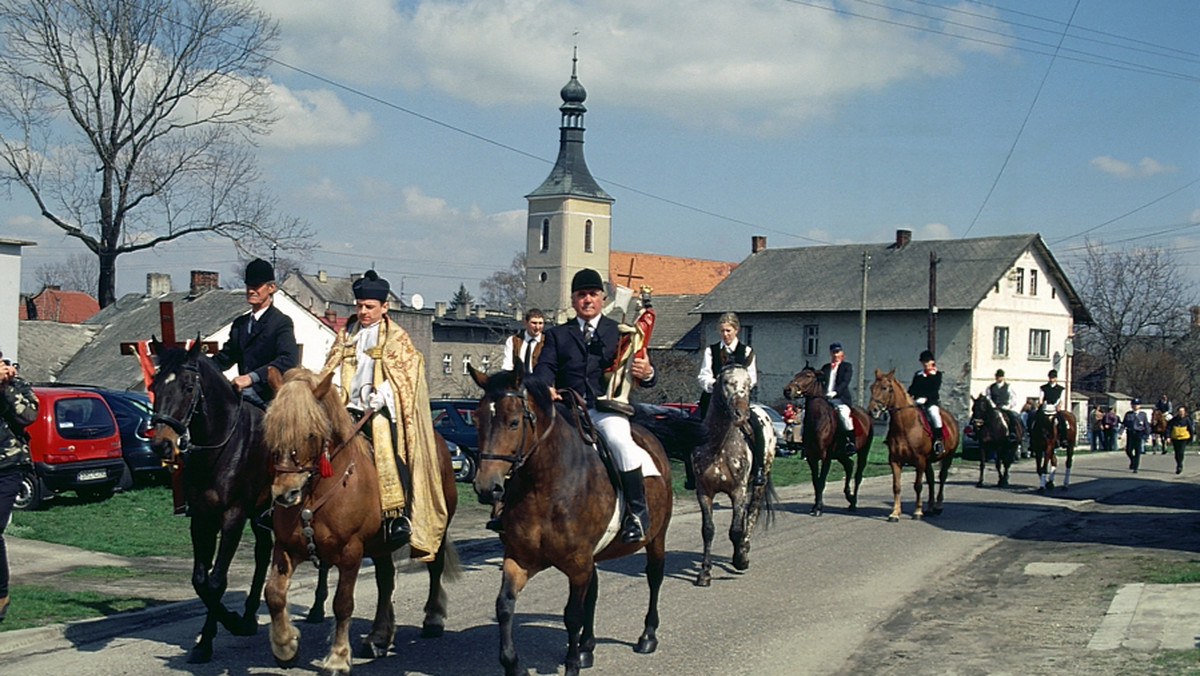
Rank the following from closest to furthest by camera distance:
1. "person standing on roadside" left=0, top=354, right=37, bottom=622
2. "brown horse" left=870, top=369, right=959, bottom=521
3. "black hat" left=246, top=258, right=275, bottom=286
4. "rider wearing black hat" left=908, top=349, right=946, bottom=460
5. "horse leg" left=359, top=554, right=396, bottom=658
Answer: "horse leg" left=359, top=554, right=396, bottom=658
"black hat" left=246, top=258, right=275, bottom=286
"person standing on roadside" left=0, top=354, right=37, bottom=622
"brown horse" left=870, top=369, right=959, bottom=521
"rider wearing black hat" left=908, top=349, right=946, bottom=460

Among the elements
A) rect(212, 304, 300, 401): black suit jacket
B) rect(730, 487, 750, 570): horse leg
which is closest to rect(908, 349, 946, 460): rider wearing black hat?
rect(730, 487, 750, 570): horse leg

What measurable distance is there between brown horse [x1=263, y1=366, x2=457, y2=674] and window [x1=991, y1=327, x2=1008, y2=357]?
52545 mm

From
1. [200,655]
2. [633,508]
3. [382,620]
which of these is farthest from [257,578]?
[633,508]

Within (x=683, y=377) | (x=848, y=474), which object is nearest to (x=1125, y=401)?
(x=683, y=377)

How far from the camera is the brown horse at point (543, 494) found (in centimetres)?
658

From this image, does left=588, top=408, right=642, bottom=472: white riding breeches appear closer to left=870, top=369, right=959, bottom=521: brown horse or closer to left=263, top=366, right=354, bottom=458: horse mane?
left=263, top=366, right=354, bottom=458: horse mane

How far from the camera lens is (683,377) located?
53.3 meters

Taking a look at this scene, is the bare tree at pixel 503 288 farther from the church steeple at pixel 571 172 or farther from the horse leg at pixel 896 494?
the horse leg at pixel 896 494

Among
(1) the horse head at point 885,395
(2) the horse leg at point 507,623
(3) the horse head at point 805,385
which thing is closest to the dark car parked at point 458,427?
(3) the horse head at point 805,385

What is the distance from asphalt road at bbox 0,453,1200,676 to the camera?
303 inches

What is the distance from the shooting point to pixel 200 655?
7551 mm

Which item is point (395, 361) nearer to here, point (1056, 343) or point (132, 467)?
point (132, 467)

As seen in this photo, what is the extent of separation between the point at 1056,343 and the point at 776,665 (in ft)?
185

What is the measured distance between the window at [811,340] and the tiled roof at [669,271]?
43.1 meters
